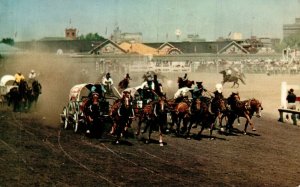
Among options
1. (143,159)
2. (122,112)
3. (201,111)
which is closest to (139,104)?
(201,111)

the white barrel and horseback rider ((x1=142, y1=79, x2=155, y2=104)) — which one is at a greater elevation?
horseback rider ((x1=142, y1=79, x2=155, y2=104))

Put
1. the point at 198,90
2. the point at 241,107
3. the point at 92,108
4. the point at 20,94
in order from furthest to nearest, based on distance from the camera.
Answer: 1. the point at 20,94
2. the point at 241,107
3. the point at 198,90
4. the point at 92,108

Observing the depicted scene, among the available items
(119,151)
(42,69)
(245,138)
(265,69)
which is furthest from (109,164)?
(265,69)

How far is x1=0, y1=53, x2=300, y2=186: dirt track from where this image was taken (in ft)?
39.2

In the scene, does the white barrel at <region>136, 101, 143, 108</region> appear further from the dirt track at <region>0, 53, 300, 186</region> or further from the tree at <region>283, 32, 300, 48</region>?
the tree at <region>283, 32, 300, 48</region>

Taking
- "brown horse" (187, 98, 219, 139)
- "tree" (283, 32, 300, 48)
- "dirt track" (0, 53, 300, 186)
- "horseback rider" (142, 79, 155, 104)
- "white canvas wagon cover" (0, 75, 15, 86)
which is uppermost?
"tree" (283, 32, 300, 48)

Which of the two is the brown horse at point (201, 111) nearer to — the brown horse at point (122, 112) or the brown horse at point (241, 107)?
the brown horse at point (241, 107)

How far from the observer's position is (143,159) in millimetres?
14664

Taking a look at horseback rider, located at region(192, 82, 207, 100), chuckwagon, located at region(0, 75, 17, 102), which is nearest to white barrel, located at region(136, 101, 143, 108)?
horseback rider, located at region(192, 82, 207, 100)

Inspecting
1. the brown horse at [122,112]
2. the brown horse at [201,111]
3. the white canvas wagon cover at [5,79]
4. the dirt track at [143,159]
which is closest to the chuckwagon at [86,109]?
the dirt track at [143,159]

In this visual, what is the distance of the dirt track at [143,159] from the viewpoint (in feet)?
39.2

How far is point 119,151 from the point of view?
16.0 metres

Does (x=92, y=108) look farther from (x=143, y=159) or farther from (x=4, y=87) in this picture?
(x=4, y=87)

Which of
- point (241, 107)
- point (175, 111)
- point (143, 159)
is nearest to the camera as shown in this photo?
point (143, 159)
